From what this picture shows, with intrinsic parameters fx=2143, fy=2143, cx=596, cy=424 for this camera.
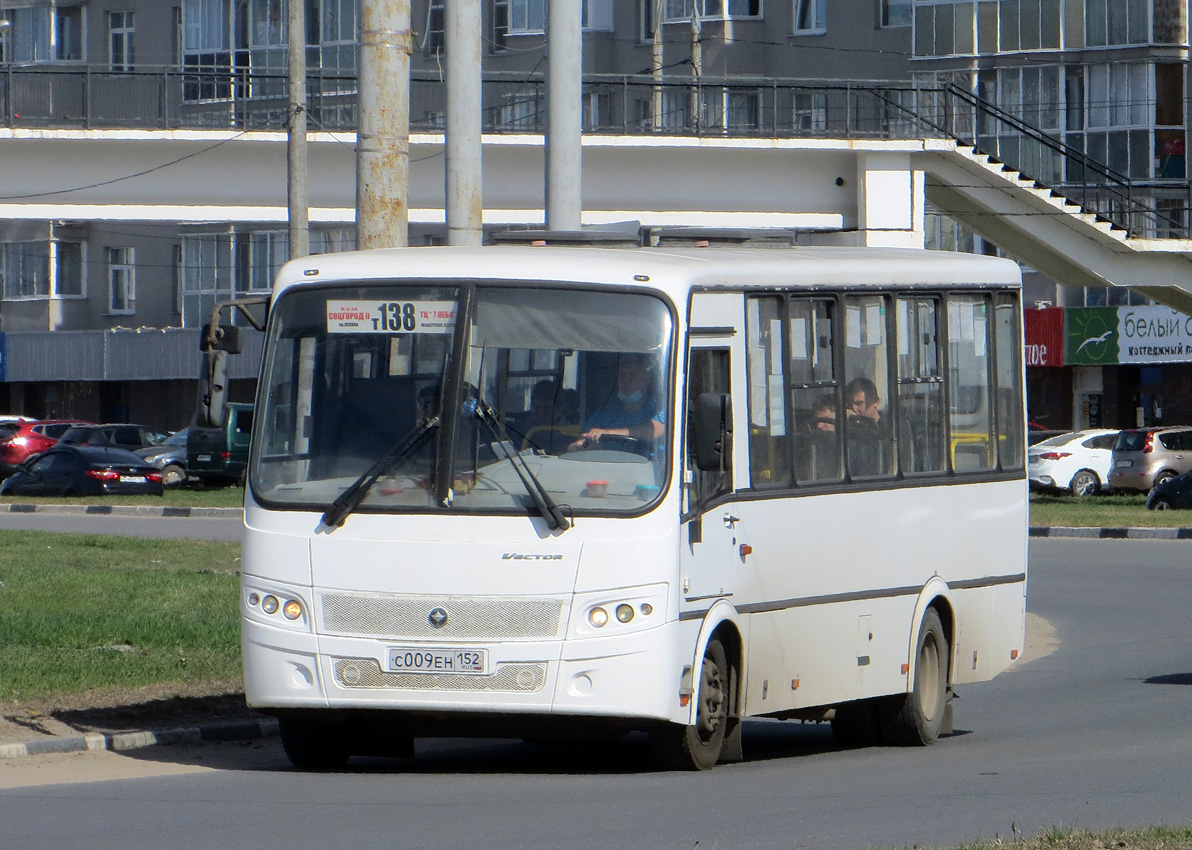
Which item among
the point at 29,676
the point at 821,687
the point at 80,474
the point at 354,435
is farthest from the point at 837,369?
the point at 80,474

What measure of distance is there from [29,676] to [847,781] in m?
5.45

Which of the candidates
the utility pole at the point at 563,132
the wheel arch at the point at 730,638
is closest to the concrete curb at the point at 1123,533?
the utility pole at the point at 563,132

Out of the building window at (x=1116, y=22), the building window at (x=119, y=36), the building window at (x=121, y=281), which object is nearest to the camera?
the building window at (x=1116, y=22)

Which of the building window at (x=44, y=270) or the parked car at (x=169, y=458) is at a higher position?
the building window at (x=44, y=270)

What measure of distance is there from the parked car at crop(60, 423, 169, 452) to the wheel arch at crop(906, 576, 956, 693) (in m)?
41.6

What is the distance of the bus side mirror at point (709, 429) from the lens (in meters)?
9.96

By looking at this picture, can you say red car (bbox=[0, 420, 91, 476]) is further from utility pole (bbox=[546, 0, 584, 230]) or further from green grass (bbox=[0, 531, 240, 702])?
utility pole (bbox=[546, 0, 584, 230])

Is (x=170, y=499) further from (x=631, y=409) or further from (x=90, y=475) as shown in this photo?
(x=631, y=409)

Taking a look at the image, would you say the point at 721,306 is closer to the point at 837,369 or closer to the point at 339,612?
the point at 837,369

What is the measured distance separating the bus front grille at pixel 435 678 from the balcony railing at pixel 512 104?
22201 mm

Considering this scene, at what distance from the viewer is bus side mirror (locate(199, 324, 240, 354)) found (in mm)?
10852

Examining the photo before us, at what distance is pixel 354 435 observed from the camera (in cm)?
1023

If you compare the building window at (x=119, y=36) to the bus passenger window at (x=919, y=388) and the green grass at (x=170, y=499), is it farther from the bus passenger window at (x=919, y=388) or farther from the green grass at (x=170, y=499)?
the bus passenger window at (x=919, y=388)

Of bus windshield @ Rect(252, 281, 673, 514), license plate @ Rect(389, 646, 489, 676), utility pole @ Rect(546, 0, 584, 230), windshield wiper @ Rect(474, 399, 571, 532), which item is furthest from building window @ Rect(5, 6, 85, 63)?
license plate @ Rect(389, 646, 489, 676)
